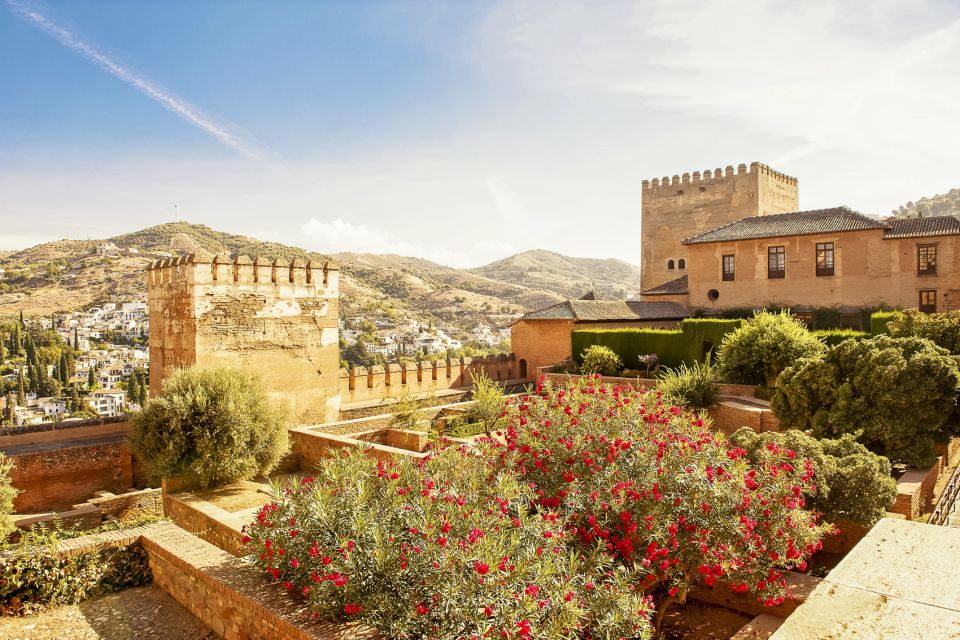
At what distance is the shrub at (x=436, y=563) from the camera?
3.76 meters

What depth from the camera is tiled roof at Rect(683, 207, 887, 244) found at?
68.7 feet

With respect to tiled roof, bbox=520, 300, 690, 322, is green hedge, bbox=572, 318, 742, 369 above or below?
below

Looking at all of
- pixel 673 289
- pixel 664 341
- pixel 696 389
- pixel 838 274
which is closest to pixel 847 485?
pixel 696 389

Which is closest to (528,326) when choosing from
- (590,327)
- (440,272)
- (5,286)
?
(590,327)

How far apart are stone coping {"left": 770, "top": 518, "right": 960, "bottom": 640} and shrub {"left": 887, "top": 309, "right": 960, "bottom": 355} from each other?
27.7ft

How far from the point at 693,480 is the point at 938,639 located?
8.27 feet

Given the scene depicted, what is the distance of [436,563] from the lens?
13.0 feet

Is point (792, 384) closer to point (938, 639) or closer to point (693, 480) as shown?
point (693, 480)

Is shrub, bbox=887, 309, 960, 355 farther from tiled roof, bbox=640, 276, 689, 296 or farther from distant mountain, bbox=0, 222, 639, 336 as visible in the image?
distant mountain, bbox=0, 222, 639, 336

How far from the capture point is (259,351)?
12844 millimetres

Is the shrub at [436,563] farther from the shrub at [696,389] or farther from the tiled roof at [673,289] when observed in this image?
the tiled roof at [673,289]

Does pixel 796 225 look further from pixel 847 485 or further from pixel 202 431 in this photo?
pixel 202 431

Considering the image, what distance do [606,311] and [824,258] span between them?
25.2ft

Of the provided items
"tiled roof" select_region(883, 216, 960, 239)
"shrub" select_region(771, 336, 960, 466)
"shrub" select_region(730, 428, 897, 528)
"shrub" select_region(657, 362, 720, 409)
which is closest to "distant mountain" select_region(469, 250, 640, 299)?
"tiled roof" select_region(883, 216, 960, 239)
